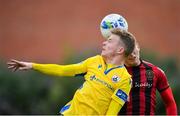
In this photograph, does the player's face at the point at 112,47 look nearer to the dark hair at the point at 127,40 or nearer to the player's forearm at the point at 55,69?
the dark hair at the point at 127,40

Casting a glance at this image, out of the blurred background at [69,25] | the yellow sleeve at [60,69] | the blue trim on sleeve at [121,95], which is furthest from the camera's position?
the blurred background at [69,25]

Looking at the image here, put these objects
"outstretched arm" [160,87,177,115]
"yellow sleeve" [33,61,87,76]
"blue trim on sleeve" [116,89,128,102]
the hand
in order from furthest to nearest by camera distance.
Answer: "outstretched arm" [160,87,177,115]
"yellow sleeve" [33,61,87,76]
the hand
"blue trim on sleeve" [116,89,128,102]

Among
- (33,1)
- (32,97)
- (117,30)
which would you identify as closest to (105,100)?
(117,30)

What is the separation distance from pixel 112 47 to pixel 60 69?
0.58 m

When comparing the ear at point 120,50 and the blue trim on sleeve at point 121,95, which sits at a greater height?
the ear at point 120,50

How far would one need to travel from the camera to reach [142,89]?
8.75 meters

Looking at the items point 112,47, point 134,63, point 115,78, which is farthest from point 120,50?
point 134,63

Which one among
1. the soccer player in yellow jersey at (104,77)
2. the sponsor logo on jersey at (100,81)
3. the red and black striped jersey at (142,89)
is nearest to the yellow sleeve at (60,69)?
the soccer player in yellow jersey at (104,77)

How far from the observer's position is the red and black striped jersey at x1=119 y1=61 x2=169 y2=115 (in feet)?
28.6

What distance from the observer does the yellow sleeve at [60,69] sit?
826cm

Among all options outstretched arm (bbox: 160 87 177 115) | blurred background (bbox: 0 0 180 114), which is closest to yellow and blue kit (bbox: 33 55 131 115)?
outstretched arm (bbox: 160 87 177 115)

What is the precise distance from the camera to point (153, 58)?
1720cm

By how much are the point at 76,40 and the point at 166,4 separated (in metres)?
3.02

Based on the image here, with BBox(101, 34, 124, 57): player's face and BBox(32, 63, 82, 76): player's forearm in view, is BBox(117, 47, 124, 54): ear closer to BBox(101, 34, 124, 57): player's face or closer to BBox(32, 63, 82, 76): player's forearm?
BBox(101, 34, 124, 57): player's face
